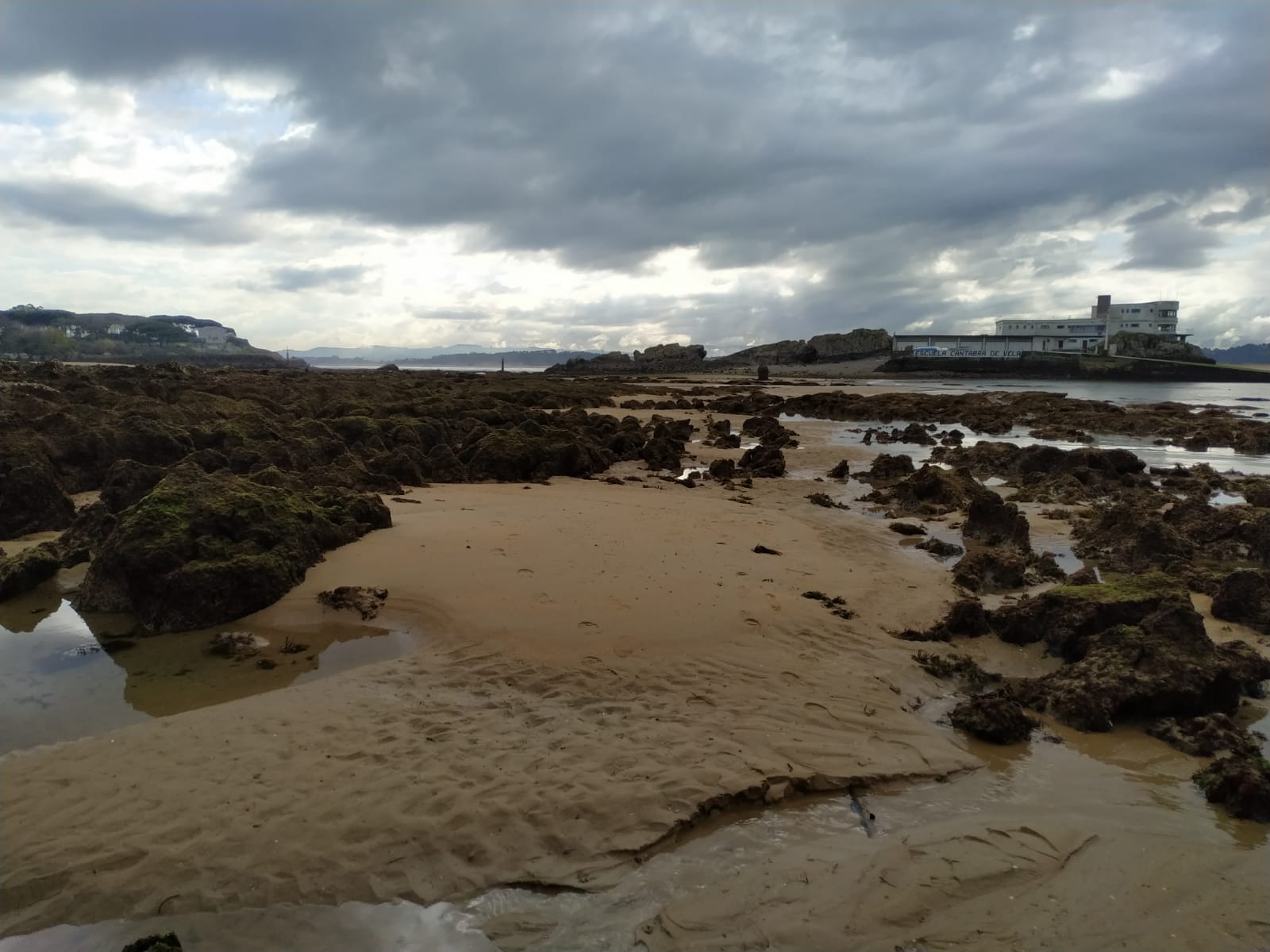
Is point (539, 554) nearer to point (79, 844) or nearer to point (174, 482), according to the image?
point (174, 482)

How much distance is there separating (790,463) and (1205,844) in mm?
16282

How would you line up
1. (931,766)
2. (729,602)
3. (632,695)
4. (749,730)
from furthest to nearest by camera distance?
(729,602)
(632,695)
(749,730)
(931,766)

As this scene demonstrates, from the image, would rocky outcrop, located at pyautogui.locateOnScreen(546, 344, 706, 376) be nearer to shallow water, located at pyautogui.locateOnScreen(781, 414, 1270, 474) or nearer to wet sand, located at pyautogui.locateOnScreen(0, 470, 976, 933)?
shallow water, located at pyautogui.locateOnScreen(781, 414, 1270, 474)

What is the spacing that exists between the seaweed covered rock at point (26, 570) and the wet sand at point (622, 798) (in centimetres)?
304

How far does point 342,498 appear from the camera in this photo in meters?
10.4

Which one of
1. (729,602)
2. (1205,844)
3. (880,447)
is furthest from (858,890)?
(880,447)

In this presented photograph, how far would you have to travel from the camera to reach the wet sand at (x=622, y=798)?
3.65m

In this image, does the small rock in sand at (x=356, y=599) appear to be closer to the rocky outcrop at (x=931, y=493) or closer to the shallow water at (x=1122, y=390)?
the rocky outcrop at (x=931, y=493)

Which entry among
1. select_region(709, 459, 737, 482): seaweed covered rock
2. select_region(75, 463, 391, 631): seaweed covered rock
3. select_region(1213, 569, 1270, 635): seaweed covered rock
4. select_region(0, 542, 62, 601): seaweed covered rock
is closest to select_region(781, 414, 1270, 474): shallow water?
select_region(709, 459, 737, 482): seaweed covered rock

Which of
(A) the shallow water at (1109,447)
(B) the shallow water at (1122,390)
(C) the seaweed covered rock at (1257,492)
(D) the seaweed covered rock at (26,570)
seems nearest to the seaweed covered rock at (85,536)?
(D) the seaweed covered rock at (26,570)

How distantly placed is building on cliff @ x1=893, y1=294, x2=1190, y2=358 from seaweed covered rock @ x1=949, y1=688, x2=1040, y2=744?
341ft

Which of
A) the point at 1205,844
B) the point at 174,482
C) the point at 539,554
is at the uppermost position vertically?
the point at 174,482

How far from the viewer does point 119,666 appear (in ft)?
20.6

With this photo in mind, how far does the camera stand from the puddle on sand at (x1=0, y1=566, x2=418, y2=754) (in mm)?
5449
